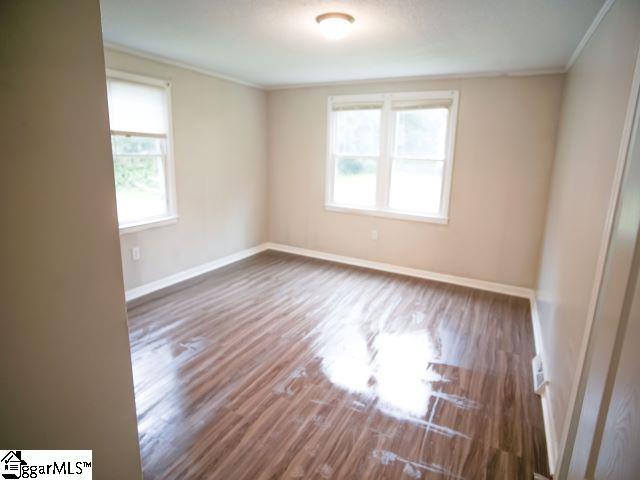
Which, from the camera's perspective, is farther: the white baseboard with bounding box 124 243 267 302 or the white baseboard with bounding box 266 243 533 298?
the white baseboard with bounding box 266 243 533 298

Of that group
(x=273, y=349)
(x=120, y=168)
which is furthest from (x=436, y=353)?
(x=120, y=168)

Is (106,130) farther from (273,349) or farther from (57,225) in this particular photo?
(273,349)

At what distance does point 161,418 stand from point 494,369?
7.96 feet

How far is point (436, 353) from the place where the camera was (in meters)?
3.00

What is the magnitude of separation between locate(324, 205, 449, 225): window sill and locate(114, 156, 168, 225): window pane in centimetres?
235

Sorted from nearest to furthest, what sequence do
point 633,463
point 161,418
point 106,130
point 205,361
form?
point 633,463, point 106,130, point 161,418, point 205,361

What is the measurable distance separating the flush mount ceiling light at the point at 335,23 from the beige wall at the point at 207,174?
7.16 ft

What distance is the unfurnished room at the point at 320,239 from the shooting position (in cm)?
100

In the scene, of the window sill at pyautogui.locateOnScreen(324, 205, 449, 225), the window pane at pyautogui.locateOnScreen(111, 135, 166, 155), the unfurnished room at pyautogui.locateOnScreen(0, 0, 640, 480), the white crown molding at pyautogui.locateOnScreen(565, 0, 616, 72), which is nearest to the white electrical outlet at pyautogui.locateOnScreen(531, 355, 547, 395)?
the unfurnished room at pyautogui.locateOnScreen(0, 0, 640, 480)

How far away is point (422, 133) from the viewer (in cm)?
457

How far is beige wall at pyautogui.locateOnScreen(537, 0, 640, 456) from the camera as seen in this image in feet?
5.50

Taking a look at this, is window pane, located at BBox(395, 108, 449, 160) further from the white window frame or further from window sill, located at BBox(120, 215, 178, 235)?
window sill, located at BBox(120, 215, 178, 235)

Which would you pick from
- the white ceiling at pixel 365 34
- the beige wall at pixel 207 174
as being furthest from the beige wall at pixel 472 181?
the beige wall at pixel 207 174

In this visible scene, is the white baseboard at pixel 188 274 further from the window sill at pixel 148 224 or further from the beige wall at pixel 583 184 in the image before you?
the beige wall at pixel 583 184
